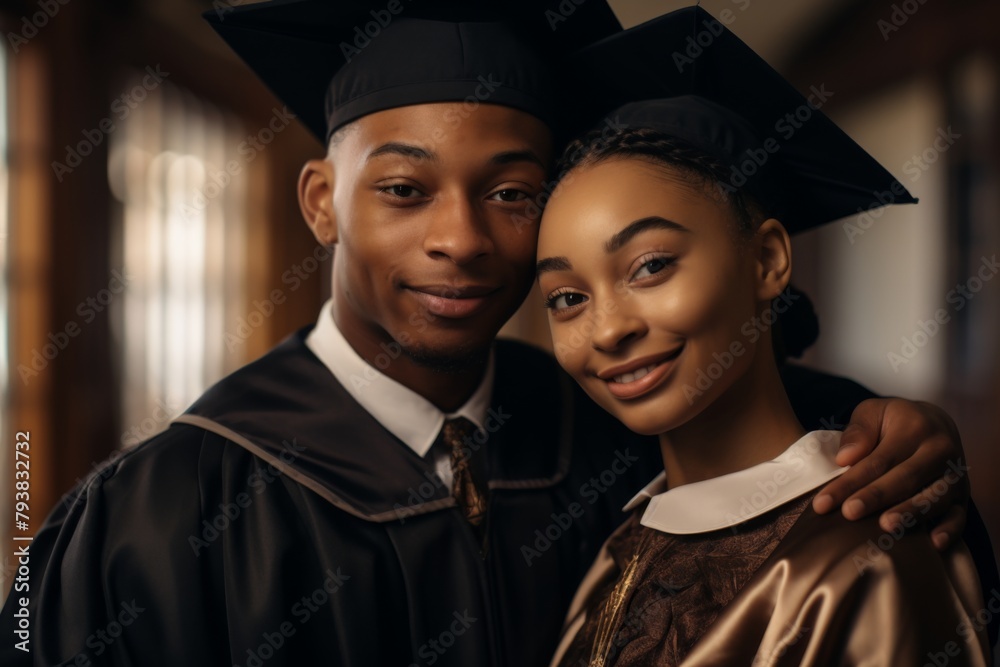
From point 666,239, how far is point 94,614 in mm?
1094

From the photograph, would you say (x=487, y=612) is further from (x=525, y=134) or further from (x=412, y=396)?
(x=525, y=134)

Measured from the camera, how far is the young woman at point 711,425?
110 centimetres

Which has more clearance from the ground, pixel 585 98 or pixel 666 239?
pixel 585 98

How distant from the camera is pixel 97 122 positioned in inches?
164

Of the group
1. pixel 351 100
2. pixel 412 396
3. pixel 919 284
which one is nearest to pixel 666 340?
pixel 412 396
